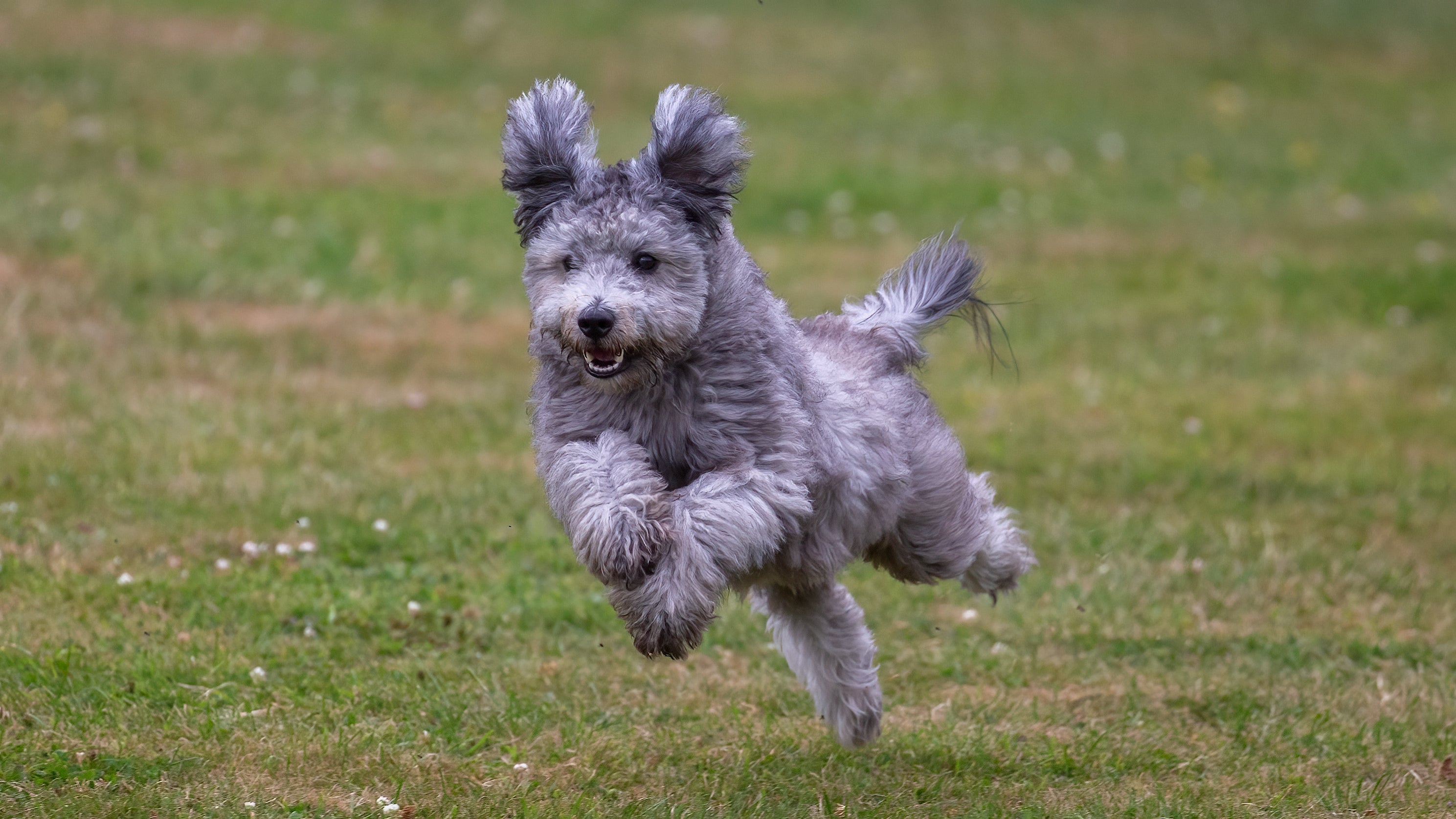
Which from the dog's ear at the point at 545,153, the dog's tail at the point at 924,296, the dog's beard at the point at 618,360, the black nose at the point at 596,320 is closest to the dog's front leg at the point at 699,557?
the dog's beard at the point at 618,360

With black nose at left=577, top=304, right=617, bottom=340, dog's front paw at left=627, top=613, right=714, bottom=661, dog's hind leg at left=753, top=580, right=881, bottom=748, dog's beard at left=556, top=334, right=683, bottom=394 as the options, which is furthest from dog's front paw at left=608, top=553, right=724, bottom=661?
dog's hind leg at left=753, top=580, right=881, bottom=748

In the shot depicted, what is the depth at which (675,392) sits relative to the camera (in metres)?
5.16

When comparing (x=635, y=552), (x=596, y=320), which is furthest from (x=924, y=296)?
(x=635, y=552)

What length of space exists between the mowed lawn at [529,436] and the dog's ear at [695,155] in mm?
1956

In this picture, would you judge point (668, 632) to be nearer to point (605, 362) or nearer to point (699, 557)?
point (699, 557)

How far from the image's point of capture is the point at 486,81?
20438mm

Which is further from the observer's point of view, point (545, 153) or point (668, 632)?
point (545, 153)

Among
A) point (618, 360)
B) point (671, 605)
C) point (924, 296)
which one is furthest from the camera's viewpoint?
point (924, 296)

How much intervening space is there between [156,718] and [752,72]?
55.0 feet

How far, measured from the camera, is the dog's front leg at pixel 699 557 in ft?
15.8

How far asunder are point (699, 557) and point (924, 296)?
85.9 inches

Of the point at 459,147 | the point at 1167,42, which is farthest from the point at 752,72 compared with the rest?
the point at 1167,42

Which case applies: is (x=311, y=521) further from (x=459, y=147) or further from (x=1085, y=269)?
(x=459, y=147)

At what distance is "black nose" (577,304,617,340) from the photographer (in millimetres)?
4816
